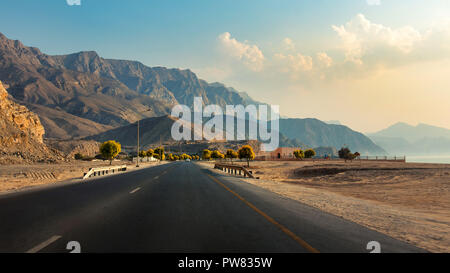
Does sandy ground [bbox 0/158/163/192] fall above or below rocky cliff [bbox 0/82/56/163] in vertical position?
below

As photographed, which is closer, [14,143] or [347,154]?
[14,143]

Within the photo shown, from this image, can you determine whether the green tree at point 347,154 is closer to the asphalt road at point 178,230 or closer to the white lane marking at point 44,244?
the asphalt road at point 178,230

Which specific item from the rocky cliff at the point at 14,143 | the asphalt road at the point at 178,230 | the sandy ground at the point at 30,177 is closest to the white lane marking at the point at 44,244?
the asphalt road at the point at 178,230

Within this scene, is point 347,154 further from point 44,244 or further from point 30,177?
point 44,244

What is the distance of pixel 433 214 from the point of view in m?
11.1

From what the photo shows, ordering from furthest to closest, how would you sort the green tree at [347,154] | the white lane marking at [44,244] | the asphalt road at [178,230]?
the green tree at [347,154] → the asphalt road at [178,230] → the white lane marking at [44,244]

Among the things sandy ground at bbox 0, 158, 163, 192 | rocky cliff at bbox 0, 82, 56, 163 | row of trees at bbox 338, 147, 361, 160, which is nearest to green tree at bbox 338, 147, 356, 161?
row of trees at bbox 338, 147, 361, 160

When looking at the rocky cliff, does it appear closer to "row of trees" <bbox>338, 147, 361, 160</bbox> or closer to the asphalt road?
the asphalt road

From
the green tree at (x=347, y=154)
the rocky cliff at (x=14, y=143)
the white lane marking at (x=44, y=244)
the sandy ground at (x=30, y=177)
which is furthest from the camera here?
the green tree at (x=347, y=154)

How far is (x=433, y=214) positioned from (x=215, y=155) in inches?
4899

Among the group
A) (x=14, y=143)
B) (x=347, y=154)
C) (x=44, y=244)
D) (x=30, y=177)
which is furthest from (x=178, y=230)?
(x=347, y=154)

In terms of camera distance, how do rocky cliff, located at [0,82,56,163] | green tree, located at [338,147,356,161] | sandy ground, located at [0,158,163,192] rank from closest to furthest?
sandy ground, located at [0,158,163,192], rocky cliff, located at [0,82,56,163], green tree, located at [338,147,356,161]


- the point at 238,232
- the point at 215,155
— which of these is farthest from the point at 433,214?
the point at 215,155
